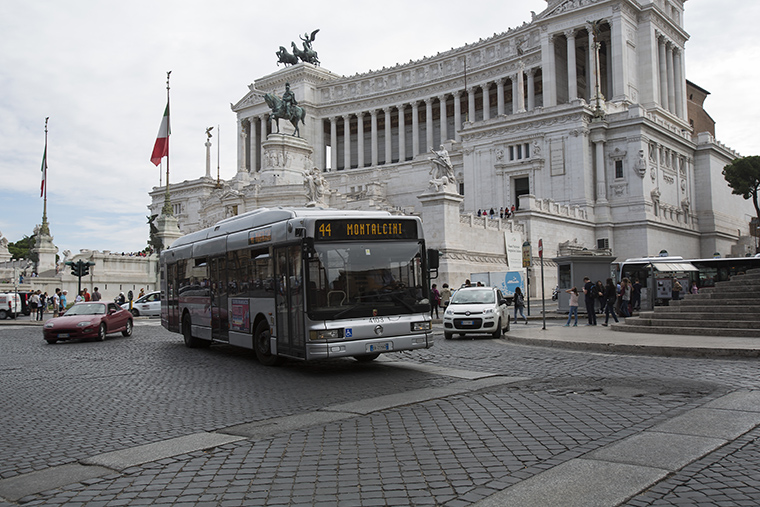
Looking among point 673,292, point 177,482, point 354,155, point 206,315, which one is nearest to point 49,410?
point 177,482

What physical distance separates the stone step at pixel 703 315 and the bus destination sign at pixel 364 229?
961cm

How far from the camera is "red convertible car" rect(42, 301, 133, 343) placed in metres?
19.7

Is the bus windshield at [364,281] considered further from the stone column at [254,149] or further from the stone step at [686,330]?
the stone column at [254,149]

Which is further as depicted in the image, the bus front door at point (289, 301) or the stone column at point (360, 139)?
the stone column at point (360, 139)

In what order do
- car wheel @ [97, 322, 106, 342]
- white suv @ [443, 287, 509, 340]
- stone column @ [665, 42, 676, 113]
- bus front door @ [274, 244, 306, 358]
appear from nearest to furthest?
bus front door @ [274, 244, 306, 358]
white suv @ [443, 287, 509, 340]
car wheel @ [97, 322, 106, 342]
stone column @ [665, 42, 676, 113]

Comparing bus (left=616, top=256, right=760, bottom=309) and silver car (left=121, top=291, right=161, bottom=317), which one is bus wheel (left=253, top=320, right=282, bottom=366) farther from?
silver car (left=121, top=291, right=161, bottom=317)

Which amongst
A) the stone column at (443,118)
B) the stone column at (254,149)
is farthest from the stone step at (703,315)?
the stone column at (254,149)

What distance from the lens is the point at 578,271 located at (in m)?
28.1

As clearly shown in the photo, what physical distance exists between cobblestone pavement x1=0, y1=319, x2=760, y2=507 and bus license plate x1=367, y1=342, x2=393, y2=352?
502 mm

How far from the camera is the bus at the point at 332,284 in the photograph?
11.3 metres

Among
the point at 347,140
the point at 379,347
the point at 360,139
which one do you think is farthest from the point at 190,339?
the point at 347,140

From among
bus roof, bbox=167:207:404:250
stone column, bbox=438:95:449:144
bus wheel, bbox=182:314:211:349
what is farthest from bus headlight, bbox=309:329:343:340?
stone column, bbox=438:95:449:144

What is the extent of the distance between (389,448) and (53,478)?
3.03 m

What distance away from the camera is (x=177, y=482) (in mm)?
5547
